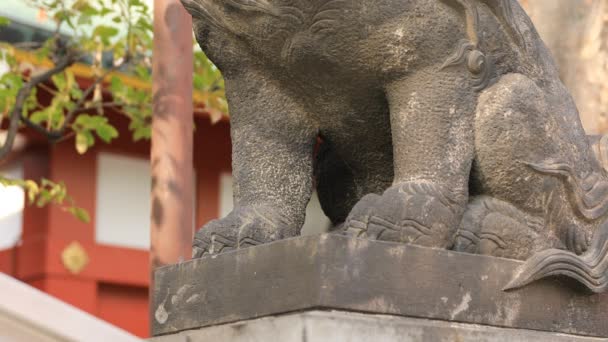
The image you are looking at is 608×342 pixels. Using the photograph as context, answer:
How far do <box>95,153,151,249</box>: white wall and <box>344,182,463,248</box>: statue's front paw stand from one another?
699cm

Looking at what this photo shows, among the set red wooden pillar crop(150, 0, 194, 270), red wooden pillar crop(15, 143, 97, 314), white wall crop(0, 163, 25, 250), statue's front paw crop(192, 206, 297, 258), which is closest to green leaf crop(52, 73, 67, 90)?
red wooden pillar crop(150, 0, 194, 270)

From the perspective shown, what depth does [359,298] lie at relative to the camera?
Result: 2.61 m

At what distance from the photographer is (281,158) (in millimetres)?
3053

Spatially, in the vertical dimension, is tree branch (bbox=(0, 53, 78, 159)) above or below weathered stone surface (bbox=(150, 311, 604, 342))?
above

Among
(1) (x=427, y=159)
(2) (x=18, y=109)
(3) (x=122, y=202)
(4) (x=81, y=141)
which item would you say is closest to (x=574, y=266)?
(1) (x=427, y=159)

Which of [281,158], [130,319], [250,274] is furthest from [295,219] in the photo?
[130,319]

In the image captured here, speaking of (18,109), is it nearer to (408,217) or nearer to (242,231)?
(242,231)

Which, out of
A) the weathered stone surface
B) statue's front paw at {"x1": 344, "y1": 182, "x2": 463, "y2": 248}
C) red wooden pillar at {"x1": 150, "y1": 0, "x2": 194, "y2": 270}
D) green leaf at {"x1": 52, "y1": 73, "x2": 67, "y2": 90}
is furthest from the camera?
green leaf at {"x1": 52, "y1": 73, "x2": 67, "y2": 90}

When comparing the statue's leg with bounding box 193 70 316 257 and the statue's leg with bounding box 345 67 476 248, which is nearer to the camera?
the statue's leg with bounding box 345 67 476 248

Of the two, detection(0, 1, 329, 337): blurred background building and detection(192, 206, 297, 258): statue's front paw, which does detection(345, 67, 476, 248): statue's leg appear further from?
detection(0, 1, 329, 337): blurred background building

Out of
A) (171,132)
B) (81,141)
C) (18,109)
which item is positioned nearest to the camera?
(171,132)

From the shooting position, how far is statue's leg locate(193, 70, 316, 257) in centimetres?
303

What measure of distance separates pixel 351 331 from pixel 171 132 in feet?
8.83

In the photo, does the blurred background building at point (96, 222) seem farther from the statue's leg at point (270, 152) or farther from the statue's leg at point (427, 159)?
the statue's leg at point (427, 159)
